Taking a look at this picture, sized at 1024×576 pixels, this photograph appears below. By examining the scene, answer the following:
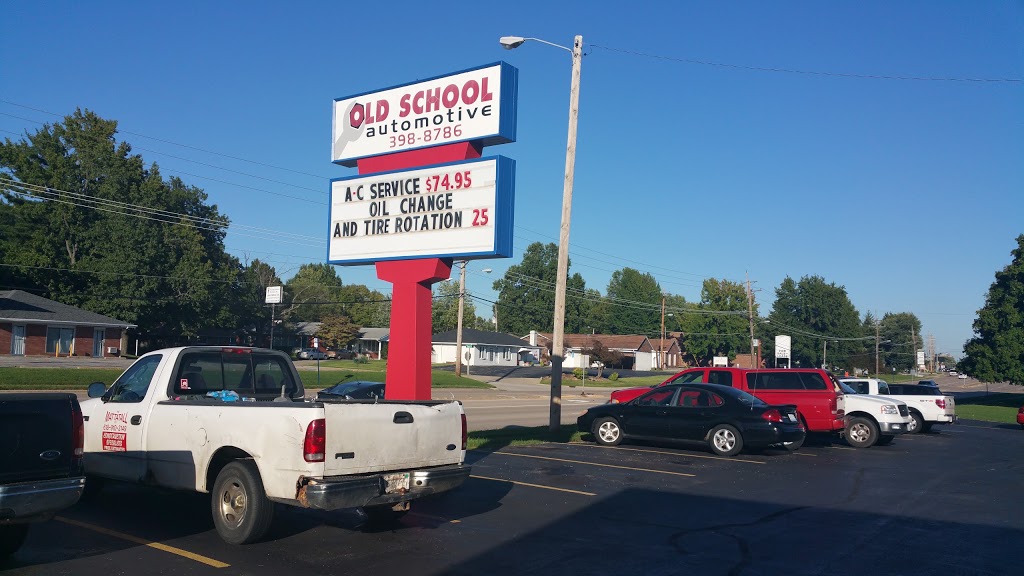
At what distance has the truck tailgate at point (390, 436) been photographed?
727 centimetres

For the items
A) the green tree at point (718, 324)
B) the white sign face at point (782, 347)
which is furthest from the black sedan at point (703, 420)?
the green tree at point (718, 324)

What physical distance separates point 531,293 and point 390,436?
396 feet

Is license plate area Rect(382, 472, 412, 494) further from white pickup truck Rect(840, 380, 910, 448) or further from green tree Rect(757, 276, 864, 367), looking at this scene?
green tree Rect(757, 276, 864, 367)

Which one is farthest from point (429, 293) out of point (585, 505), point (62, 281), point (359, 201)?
point (62, 281)

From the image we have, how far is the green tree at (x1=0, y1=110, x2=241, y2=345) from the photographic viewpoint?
213 feet

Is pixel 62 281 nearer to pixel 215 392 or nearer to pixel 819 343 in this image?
pixel 215 392

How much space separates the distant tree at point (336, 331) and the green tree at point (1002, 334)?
65285mm

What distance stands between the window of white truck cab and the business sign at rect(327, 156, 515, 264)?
23.0ft

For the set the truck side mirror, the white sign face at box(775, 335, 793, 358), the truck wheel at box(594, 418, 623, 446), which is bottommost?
the truck wheel at box(594, 418, 623, 446)

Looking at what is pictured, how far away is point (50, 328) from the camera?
59688 mm

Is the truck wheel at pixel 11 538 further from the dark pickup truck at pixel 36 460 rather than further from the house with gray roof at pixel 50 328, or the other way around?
the house with gray roof at pixel 50 328

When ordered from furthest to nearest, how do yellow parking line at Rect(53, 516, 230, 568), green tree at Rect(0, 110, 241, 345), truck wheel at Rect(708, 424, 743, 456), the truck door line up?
green tree at Rect(0, 110, 241, 345), truck wheel at Rect(708, 424, 743, 456), the truck door, yellow parking line at Rect(53, 516, 230, 568)

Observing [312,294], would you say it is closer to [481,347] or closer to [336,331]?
[336,331]

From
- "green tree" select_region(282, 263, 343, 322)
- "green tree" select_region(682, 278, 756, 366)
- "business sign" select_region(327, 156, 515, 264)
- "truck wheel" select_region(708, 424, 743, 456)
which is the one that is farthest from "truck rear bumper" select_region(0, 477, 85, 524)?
"green tree" select_region(682, 278, 756, 366)
